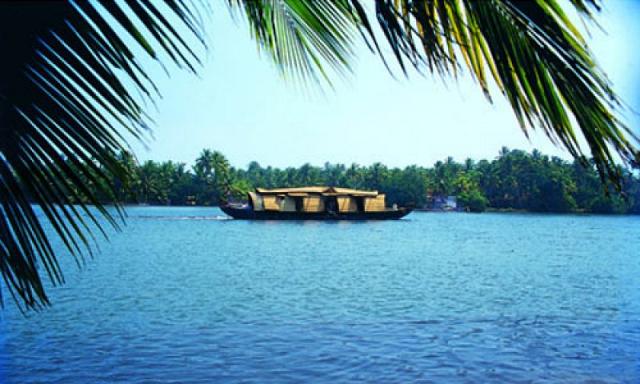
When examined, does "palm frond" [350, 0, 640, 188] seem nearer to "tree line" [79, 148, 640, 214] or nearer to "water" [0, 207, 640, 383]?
"water" [0, 207, 640, 383]

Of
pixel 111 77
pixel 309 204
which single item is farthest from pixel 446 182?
pixel 111 77

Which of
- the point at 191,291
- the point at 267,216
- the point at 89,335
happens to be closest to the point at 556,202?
the point at 267,216

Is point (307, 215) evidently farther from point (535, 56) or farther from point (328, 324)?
point (535, 56)

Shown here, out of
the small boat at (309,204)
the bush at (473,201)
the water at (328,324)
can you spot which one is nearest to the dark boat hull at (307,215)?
the small boat at (309,204)

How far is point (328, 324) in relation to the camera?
498 inches

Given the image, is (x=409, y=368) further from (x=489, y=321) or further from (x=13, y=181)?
(x=13, y=181)

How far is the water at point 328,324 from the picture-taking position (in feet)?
30.8

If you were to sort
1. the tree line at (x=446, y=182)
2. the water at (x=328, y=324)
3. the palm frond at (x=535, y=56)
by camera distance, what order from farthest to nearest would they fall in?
the tree line at (x=446, y=182)
the water at (x=328, y=324)
the palm frond at (x=535, y=56)

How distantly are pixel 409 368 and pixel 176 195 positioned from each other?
90.1 m

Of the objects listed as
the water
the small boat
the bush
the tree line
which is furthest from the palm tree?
the bush

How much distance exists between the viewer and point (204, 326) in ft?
40.8

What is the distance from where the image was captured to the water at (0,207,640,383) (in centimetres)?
938

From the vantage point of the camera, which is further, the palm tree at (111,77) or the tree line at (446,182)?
the tree line at (446,182)

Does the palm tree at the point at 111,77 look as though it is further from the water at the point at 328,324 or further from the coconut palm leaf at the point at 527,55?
the water at the point at 328,324
